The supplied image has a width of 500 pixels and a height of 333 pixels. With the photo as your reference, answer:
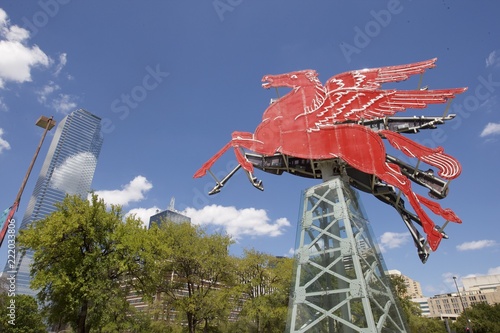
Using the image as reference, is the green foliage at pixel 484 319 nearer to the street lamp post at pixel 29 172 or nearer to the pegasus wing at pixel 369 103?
the pegasus wing at pixel 369 103

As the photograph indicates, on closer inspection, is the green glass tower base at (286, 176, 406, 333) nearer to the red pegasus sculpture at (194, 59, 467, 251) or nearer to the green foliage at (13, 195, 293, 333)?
the red pegasus sculpture at (194, 59, 467, 251)

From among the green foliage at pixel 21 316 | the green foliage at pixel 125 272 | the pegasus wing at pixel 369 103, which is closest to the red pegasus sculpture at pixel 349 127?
the pegasus wing at pixel 369 103

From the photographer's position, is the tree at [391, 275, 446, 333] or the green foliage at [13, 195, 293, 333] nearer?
the green foliage at [13, 195, 293, 333]

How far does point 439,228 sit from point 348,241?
14.8ft

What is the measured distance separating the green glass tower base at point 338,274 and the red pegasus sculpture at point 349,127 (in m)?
2.03

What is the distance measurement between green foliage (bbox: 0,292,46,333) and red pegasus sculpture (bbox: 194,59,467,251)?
29.6m

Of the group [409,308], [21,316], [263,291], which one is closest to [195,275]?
[263,291]

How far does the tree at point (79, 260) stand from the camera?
58.2 feet

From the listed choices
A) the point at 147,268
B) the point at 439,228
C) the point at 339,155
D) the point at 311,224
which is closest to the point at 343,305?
the point at 311,224

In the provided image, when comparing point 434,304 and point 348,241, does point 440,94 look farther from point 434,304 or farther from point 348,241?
point 434,304

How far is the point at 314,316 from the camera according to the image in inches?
516

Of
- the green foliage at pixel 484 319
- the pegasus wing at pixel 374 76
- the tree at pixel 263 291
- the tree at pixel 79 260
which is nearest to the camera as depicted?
the pegasus wing at pixel 374 76

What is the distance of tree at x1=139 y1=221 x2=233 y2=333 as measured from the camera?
26828 mm

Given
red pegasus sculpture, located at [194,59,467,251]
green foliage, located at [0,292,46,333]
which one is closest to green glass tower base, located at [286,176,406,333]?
red pegasus sculpture, located at [194,59,467,251]
